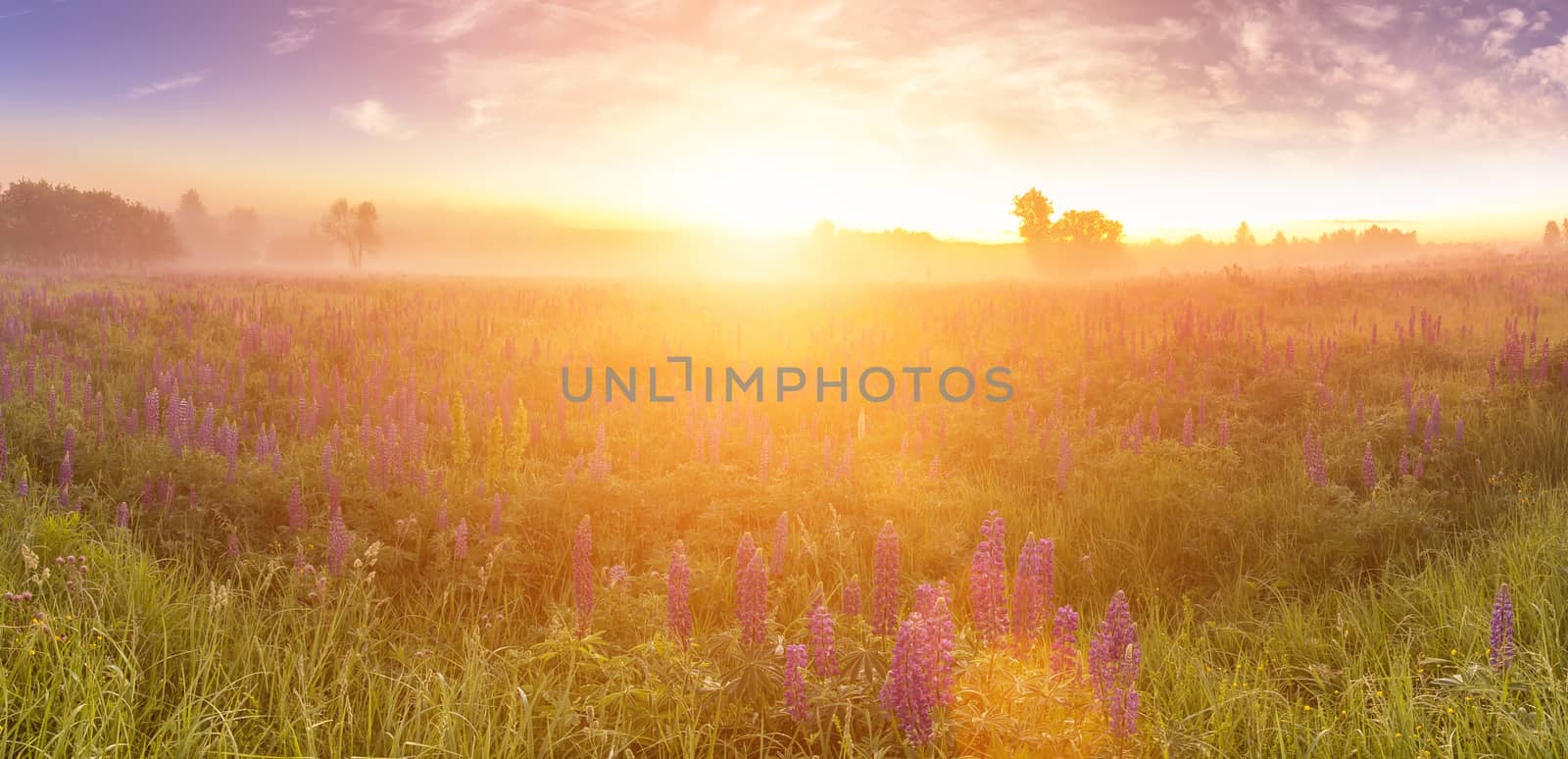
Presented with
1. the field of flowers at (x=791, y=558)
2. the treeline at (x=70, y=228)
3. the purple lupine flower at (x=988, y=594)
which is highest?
the treeline at (x=70, y=228)

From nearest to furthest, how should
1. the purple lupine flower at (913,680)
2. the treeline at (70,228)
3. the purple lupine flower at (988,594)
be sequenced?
the purple lupine flower at (913,680) → the purple lupine flower at (988,594) → the treeline at (70,228)

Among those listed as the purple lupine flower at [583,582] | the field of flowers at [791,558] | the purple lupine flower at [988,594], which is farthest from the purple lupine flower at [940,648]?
the purple lupine flower at [583,582]

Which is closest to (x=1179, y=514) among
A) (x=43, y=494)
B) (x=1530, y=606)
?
(x=1530, y=606)

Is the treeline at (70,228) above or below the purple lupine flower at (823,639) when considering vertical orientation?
above

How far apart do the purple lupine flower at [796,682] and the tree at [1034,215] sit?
75.1 m

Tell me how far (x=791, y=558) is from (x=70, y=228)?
7448cm

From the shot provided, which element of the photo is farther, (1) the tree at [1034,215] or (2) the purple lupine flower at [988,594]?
(1) the tree at [1034,215]

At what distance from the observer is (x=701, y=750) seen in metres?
3.09

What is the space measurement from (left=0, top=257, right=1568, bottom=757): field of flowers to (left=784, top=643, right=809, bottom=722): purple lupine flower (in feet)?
0.05

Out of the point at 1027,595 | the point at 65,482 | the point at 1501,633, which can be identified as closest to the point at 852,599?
the point at 1027,595

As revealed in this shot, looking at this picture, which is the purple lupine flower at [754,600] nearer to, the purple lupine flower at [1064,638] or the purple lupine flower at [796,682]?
the purple lupine flower at [796,682]

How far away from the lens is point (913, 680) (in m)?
2.48

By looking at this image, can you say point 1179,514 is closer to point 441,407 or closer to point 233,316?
point 441,407

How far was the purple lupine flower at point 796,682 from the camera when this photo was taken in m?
2.71
